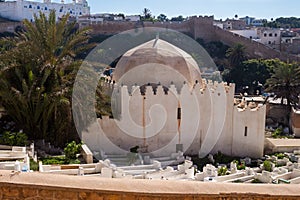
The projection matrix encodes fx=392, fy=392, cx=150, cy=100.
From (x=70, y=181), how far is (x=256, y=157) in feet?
Result: 36.2

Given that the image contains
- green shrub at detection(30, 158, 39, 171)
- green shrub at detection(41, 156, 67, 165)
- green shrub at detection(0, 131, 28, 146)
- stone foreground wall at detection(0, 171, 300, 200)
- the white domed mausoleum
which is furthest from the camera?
the white domed mausoleum

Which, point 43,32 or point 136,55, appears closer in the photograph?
point 43,32

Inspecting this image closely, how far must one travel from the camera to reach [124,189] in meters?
2.94

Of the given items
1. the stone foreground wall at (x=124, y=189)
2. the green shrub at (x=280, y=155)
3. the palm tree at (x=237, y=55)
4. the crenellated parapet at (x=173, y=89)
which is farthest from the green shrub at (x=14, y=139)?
the palm tree at (x=237, y=55)

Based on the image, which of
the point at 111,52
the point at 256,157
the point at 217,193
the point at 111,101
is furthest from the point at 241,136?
the point at 111,52

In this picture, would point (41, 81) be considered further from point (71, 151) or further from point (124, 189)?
point (124, 189)

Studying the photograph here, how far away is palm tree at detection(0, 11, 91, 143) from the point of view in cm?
1141

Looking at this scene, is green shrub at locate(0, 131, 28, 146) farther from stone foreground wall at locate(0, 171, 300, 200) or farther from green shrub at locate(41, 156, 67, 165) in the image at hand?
stone foreground wall at locate(0, 171, 300, 200)

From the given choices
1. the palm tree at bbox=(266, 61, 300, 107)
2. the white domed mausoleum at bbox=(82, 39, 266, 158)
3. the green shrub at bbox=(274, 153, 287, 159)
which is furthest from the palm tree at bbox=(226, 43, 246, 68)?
the white domed mausoleum at bbox=(82, 39, 266, 158)

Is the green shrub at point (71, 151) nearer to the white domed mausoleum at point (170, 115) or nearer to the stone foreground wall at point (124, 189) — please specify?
the white domed mausoleum at point (170, 115)

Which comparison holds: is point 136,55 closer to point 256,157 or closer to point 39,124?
point 39,124

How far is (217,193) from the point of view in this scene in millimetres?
2938

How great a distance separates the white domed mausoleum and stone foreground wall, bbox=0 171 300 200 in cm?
918

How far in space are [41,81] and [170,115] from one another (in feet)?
13.7
